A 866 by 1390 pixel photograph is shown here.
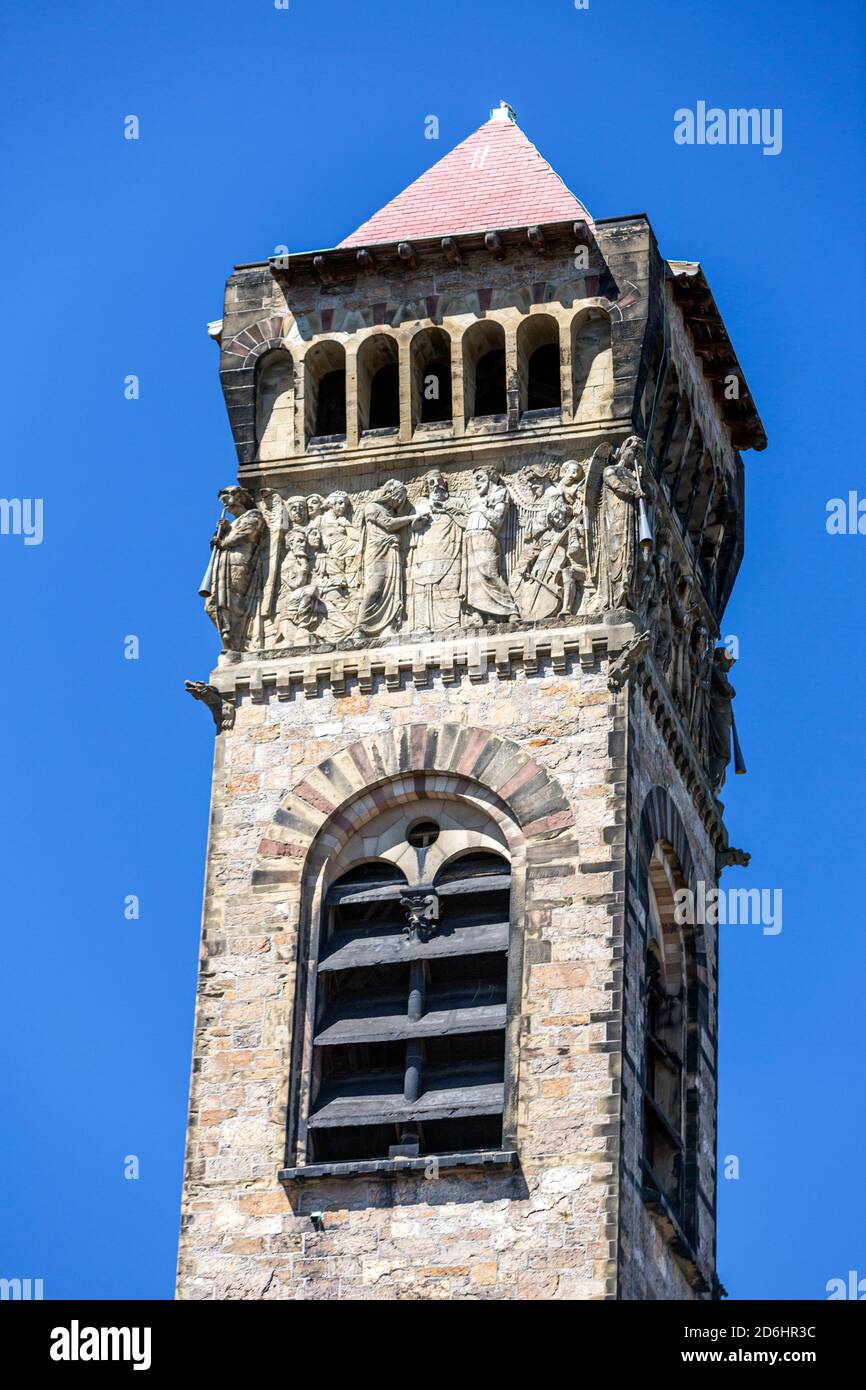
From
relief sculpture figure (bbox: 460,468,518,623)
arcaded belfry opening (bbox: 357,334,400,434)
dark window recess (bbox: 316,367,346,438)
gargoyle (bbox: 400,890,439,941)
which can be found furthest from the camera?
dark window recess (bbox: 316,367,346,438)

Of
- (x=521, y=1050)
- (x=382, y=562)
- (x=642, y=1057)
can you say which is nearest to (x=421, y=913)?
(x=521, y=1050)

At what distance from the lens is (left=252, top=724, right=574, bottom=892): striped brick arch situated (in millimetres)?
41906

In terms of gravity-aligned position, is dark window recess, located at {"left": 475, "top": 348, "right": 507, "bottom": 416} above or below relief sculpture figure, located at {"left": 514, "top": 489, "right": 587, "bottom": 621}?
above

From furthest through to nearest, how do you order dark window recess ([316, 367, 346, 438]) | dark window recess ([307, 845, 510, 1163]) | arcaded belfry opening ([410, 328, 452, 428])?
dark window recess ([316, 367, 346, 438]) → arcaded belfry opening ([410, 328, 452, 428]) → dark window recess ([307, 845, 510, 1163])

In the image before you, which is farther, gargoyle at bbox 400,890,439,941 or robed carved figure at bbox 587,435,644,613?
robed carved figure at bbox 587,435,644,613

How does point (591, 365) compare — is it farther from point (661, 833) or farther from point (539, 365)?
point (661, 833)

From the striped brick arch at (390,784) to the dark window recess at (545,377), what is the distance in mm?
5481

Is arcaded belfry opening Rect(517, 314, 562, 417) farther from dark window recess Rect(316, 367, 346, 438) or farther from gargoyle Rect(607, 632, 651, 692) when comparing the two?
gargoyle Rect(607, 632, 651, 692)

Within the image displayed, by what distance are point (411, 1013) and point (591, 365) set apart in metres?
8.72

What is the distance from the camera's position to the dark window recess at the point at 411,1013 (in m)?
40.2

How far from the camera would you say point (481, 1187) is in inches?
1551

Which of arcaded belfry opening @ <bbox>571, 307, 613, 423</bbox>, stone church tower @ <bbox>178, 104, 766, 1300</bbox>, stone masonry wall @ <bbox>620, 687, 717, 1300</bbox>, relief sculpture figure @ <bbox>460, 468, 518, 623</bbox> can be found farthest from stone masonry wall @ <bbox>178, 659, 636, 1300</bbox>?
arcaded belfry opening @ <bbox>571, 307, 613, 423</bbox>

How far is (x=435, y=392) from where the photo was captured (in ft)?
149
